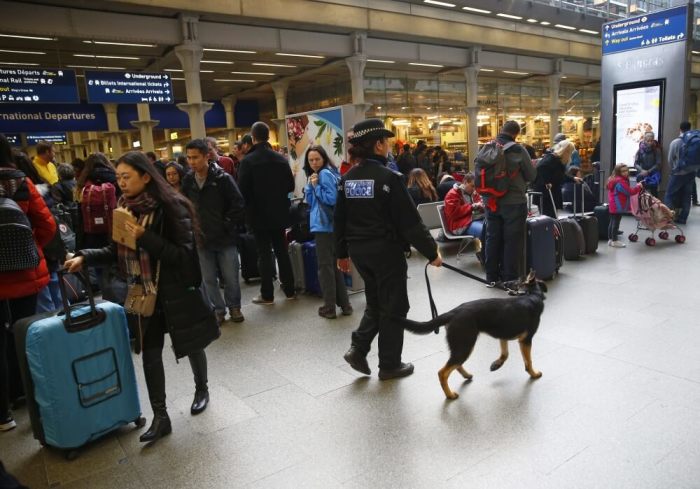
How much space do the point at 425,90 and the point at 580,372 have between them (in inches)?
704

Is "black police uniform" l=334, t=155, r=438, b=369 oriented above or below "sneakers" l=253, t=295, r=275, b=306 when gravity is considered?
above

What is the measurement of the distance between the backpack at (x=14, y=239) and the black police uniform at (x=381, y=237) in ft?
6.40

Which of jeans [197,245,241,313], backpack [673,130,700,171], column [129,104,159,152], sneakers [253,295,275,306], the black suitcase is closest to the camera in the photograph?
jeans [197,245,241,313]

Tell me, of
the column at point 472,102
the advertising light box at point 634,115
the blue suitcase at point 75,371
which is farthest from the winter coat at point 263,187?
the column at point 472,102

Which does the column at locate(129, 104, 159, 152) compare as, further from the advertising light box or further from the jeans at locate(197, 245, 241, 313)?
the advertising light box

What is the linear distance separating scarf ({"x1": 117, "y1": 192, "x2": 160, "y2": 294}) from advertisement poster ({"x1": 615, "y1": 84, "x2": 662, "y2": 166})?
1045 cm

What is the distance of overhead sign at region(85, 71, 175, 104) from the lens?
10.4 meters

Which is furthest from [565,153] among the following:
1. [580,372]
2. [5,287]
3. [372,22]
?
[372,22]

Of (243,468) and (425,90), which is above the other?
(425,90)

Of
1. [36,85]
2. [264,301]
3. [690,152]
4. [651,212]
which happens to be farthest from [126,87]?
[690,152]

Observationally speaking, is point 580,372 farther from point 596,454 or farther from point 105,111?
point 105,111

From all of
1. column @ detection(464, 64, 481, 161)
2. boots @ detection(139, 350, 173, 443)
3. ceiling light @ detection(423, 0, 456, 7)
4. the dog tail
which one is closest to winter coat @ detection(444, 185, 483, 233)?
the dog tail

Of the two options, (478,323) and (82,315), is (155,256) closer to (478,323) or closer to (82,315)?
(82,315)

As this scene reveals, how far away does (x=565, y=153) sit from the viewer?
6.73m
